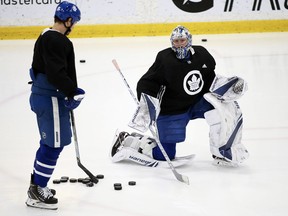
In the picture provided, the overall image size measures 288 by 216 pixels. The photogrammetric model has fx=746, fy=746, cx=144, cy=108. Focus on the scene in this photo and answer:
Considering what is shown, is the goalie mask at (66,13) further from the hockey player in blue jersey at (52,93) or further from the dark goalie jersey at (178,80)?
the dark goalie jersey at (178,80)

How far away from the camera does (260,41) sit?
28.1 feet

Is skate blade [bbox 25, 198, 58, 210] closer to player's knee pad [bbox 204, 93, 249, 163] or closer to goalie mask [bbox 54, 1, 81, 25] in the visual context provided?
goalie mask [bbox 54, 1, 81, 25]

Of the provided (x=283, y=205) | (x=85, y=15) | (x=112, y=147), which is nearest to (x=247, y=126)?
(x=112, y=147)

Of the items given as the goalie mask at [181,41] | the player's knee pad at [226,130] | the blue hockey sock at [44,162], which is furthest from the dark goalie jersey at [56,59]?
the player's knee pad at [226,130]

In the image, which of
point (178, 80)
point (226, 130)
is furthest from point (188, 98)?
point (226, 130)

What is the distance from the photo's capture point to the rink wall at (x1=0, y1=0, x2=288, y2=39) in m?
8.89

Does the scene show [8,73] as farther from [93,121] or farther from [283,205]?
[283,205]

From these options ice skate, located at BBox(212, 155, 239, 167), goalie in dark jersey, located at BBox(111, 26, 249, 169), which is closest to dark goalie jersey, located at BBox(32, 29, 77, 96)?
goalie in dark jersey, located at BBox(111, 26, 249, 169)

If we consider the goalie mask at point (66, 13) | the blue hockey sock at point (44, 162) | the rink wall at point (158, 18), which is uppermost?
the goalie mask at point (66, 13)

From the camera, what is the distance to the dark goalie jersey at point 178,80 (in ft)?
13.7

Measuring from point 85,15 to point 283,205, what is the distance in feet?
18.7

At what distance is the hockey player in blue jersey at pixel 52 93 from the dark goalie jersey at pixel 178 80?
30.5 inches

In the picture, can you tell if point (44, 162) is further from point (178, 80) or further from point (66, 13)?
point (178, 80)

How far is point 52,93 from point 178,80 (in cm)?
94
